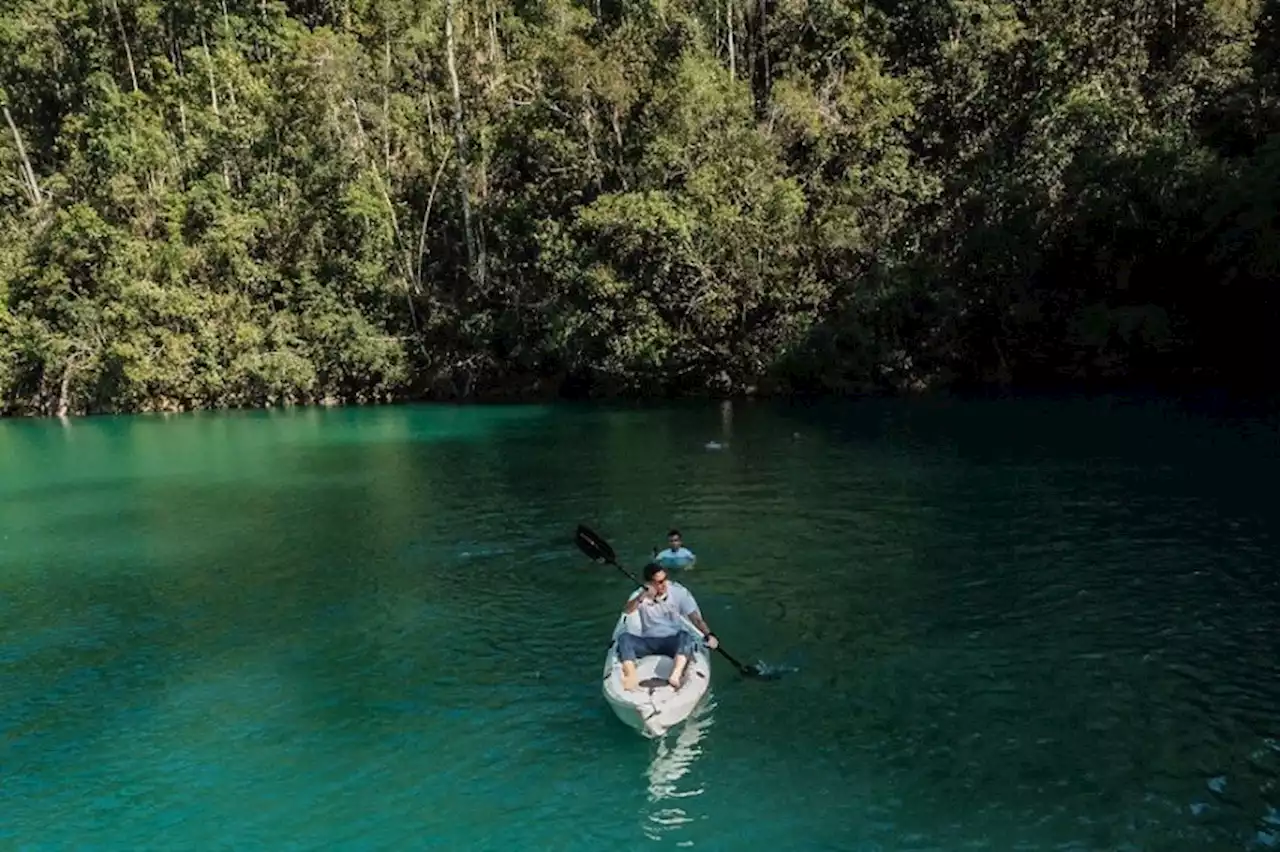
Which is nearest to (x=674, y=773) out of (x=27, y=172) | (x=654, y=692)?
(x=654, y=692)

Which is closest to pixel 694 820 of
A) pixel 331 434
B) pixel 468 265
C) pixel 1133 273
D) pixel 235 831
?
A: pixel 235 831

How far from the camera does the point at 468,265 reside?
63.3 m

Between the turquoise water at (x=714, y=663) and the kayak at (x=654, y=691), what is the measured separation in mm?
401

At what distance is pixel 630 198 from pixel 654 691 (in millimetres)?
41299

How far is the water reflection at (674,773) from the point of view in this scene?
1228cm

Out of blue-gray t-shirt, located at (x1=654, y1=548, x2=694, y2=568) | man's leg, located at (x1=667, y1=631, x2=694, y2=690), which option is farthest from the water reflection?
blue-gray t-shirt, located at (x1=654, y1=548, x2=694, y2=568)

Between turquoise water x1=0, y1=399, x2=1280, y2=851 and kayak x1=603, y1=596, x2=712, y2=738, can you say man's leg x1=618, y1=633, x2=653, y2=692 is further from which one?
turquoise water x1=0, y1=399, x2=1280, y2=851

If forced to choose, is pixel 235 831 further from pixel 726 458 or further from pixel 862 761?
pixel 726 458

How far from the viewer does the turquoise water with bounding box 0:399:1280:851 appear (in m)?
12.6

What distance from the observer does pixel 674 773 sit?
44.2 feet

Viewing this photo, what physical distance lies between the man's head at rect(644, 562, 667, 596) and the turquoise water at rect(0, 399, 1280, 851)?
1970mm

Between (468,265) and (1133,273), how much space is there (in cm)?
3633

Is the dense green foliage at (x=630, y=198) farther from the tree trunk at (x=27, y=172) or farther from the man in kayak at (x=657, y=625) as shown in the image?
the man in kayak at (x=657, y=625)

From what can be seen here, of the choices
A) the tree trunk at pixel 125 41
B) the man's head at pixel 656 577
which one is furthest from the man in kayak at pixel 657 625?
the tree trunk at pixel 125 41
